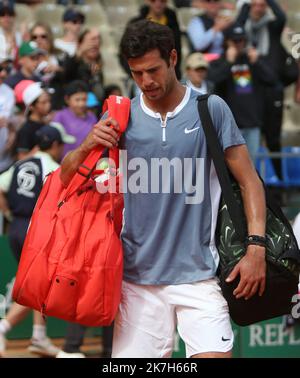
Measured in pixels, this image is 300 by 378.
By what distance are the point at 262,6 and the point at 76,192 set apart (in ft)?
24.3

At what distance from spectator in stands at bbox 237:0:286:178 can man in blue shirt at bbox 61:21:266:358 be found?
6720 mm

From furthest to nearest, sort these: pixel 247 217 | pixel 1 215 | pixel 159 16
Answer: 1. pixel 159 16
2. pixel 1 215
3. pixel 247 217

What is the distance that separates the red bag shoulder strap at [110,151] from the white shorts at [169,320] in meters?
0.59

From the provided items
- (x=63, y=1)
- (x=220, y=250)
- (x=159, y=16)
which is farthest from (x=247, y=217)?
(x=63, y=1)

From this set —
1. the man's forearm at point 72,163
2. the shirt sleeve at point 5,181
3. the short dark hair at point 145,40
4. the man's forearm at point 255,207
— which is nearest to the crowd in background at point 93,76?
the shirt sleeve at point 5,181

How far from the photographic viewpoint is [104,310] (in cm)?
472

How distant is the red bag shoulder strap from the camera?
15.5 feet

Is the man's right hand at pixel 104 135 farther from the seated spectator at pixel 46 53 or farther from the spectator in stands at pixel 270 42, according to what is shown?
the spectator in stands at pixel 270 42

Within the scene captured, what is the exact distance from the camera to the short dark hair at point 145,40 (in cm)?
464

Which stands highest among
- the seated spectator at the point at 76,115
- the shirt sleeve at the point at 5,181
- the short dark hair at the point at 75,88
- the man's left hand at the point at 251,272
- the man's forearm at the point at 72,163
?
the man's forearm at the point at 72,163

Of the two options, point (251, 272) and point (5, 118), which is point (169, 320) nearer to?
point (251, 272)

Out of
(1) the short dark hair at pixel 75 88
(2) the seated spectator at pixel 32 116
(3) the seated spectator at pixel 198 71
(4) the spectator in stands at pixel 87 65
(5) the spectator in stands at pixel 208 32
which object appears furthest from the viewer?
(5) the spectator in stands at pixel 208 32

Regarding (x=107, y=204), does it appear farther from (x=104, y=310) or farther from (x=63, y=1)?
(x=63, y=1)
